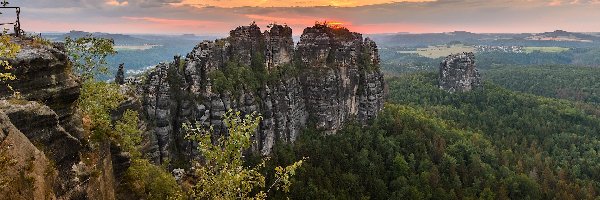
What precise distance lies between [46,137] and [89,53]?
87.9 feet

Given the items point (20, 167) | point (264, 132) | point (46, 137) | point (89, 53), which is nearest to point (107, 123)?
point (46, 137)

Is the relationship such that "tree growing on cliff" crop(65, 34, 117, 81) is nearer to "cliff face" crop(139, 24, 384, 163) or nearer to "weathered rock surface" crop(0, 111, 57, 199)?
"weathered rock surface" crop(0, 111, 57, 199)

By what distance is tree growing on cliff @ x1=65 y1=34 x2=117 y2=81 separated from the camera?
149 ft

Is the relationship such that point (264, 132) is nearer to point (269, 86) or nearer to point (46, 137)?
point (269, 86)

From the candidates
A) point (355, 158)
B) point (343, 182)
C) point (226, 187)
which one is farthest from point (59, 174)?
point (355, 158)

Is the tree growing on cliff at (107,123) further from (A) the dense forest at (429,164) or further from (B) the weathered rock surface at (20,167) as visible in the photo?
(A) the dense forest at (429,164)

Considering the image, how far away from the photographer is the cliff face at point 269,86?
3590 inches

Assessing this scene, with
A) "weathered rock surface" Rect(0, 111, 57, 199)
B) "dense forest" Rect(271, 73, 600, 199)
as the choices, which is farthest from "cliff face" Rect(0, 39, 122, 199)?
"dense forest" Rect(271, 73, 600, 199)

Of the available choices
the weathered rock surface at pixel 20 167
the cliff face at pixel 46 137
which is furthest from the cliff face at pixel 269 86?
the weathered rock surface at pixel 20 167

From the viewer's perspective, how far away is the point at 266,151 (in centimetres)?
11044

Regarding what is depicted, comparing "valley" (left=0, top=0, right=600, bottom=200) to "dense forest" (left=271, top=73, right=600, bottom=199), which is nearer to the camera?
"valley" (left=0, top=0, right=600, bottom=200)

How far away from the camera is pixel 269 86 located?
366ft

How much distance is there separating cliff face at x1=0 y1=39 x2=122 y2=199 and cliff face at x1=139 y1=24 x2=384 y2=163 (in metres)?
57.2

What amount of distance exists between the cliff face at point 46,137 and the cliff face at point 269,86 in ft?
188
